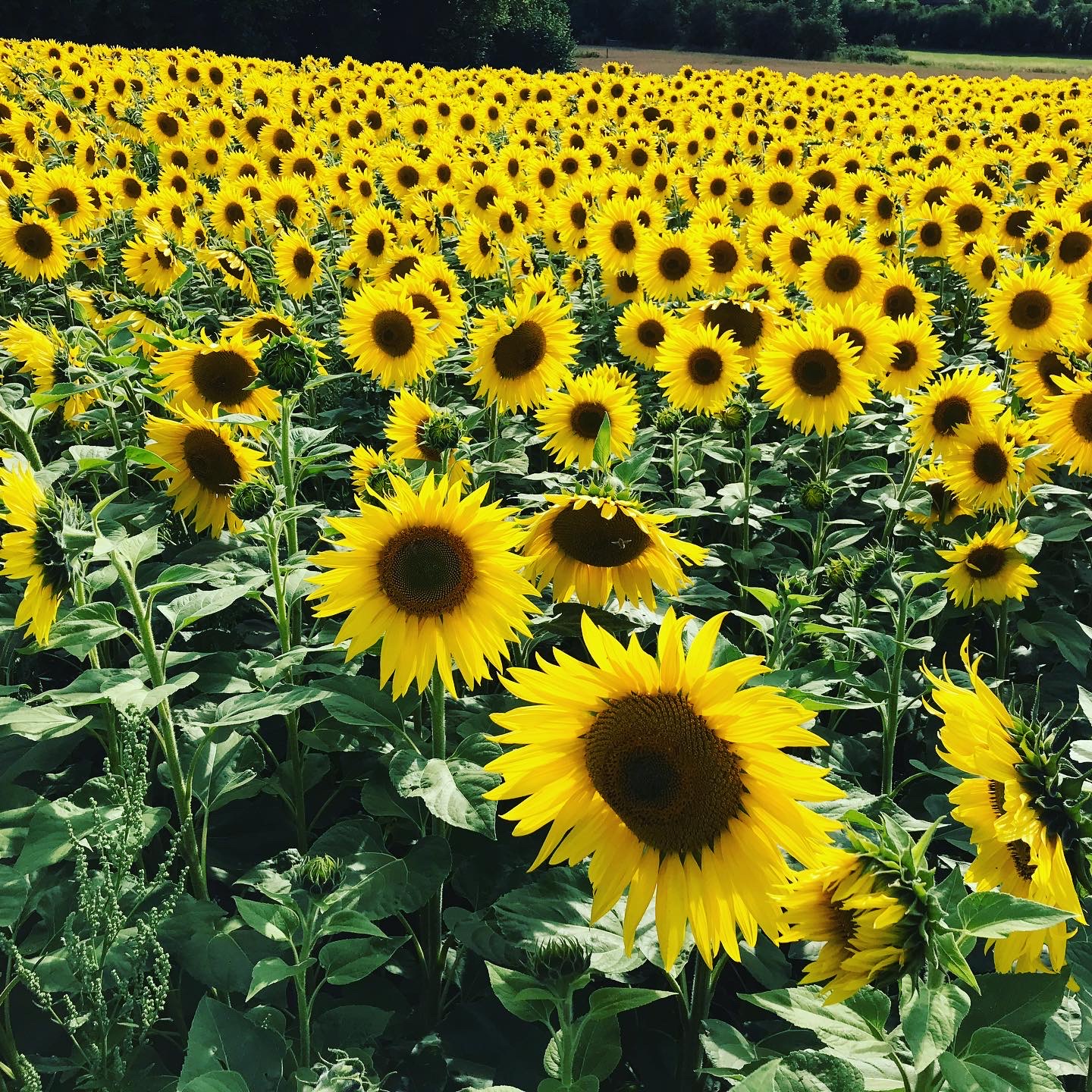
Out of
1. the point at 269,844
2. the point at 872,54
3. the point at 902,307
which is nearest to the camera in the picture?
the point at 269,844

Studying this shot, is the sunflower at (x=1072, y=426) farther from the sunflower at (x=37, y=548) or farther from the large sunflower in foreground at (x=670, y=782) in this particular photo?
the sunflower at (x=37, y=548)

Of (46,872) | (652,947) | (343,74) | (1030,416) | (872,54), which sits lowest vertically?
(46,872)

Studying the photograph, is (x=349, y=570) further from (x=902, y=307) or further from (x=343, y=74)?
(x=343, y=74)

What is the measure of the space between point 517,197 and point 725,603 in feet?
15.3

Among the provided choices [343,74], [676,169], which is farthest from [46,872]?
[343,74]

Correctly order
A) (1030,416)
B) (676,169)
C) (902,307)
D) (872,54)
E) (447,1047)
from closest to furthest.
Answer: (447,1047), (1030,416), (902,307), (676,169), (872,54)

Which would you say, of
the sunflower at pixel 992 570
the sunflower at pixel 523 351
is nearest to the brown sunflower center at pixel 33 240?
the sunflower at pixel 523 351

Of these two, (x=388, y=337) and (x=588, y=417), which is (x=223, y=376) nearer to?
(x=388, y=337)

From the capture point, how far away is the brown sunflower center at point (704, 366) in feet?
13.8

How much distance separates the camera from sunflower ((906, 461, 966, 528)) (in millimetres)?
3646

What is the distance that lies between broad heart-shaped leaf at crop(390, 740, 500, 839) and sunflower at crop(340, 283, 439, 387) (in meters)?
2.39

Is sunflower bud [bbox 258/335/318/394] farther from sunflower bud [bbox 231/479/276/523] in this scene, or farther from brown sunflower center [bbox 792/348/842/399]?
brown sunflower center [bbox 792/348/842/399]

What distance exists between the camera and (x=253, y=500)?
264 cm

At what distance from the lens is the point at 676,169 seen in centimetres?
932
